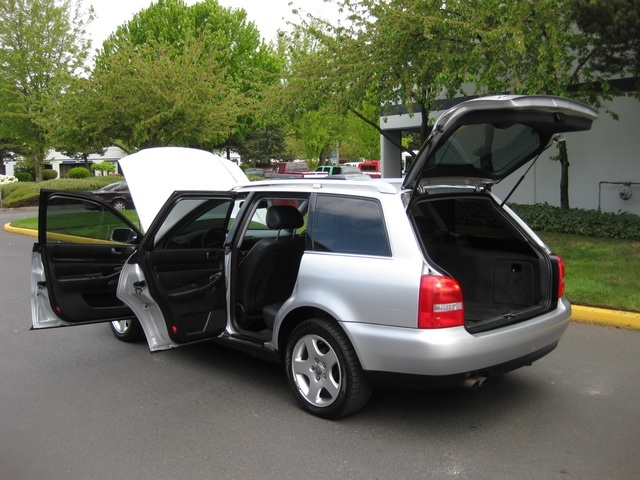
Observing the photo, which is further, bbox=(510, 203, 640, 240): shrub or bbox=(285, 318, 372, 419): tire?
bbox=(510, 203, 640, 240): shrub

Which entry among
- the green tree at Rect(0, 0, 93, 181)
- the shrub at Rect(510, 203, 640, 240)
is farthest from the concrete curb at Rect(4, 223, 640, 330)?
the green tree at Rect(0, 0, 93, 181)

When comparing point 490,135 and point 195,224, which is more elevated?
point 490,135

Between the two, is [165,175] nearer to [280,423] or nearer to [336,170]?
[280,423]

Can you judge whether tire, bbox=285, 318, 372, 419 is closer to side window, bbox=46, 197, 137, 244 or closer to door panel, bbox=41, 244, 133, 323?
door panel, bbox=41, 244, 133, 323

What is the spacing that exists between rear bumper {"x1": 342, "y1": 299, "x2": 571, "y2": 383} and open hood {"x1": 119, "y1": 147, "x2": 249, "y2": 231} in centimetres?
257

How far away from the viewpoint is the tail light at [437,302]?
11.6 feet

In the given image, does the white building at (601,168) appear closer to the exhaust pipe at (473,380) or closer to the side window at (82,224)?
the side window at (82,224)

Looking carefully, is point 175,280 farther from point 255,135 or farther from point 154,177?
point 255,135

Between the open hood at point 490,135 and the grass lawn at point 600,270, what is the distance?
3.08m

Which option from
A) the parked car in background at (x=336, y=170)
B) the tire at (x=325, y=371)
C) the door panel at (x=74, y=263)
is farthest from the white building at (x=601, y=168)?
the parked car in background at (x=336, y=170)

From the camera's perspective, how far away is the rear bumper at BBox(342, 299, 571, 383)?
11.6 feet

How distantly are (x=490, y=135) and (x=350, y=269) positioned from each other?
1376 mm

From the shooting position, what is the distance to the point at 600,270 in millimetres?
8367

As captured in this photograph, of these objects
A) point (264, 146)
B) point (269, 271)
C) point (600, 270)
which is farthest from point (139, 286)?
point (264, 146)
